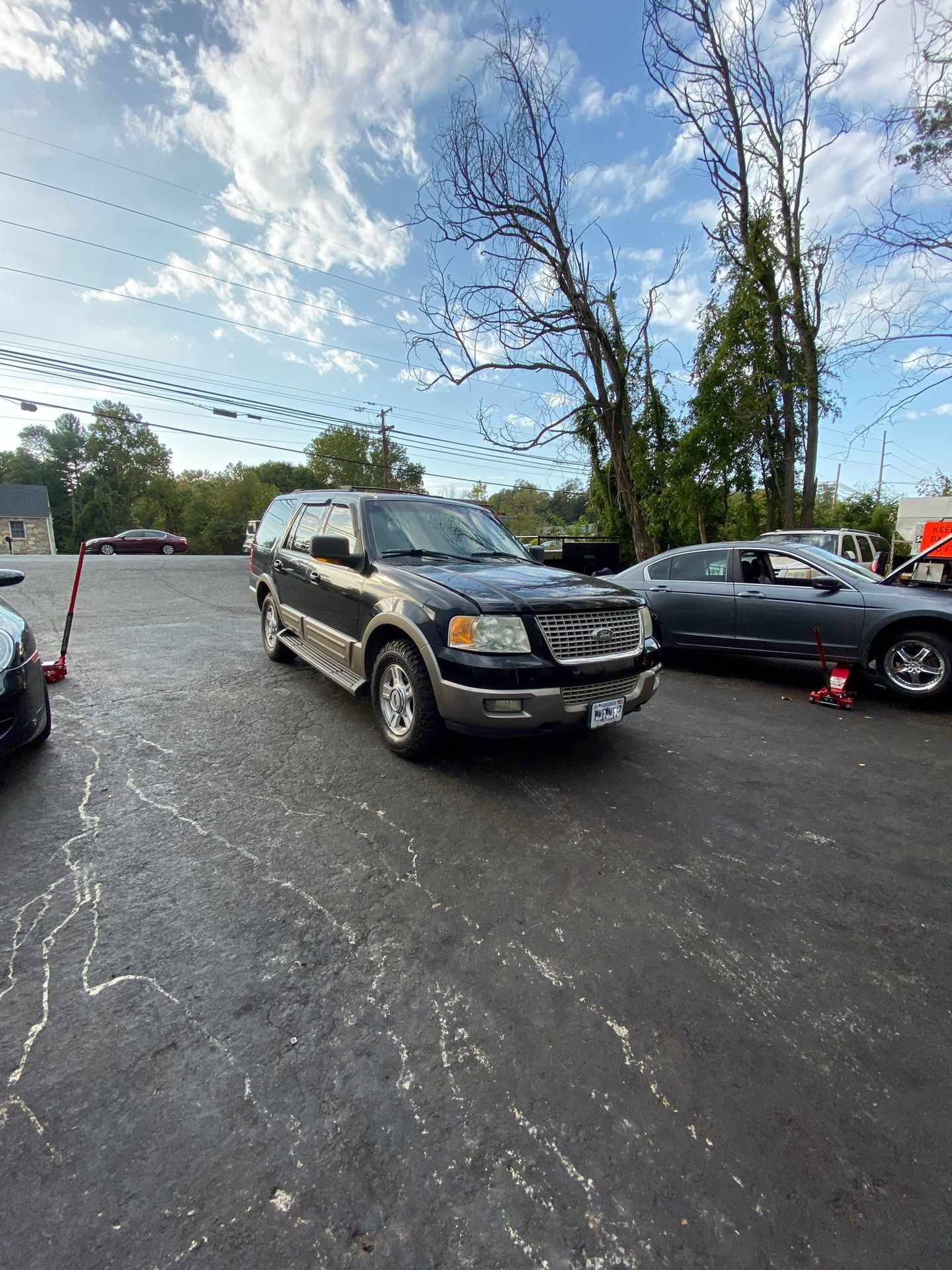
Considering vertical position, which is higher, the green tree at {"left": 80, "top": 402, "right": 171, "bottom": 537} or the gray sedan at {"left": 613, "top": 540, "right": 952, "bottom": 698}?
the green tree at {"left": 80, "top": 402, "right": 171, "bottom": 537}

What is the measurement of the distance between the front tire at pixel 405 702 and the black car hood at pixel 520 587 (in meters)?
0.54

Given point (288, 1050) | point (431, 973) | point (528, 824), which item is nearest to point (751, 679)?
point (528, 824)

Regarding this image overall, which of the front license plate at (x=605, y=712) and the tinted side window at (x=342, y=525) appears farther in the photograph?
the tinted side window at (x=342, y=525)

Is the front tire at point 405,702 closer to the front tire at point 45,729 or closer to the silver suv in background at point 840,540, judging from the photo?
the front tire at point 45,729

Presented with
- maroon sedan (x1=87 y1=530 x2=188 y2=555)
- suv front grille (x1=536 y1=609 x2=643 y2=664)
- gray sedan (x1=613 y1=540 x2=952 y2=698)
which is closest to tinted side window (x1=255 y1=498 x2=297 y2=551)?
suv front grille (x1=536 y1=609 x2=643 y2=664)

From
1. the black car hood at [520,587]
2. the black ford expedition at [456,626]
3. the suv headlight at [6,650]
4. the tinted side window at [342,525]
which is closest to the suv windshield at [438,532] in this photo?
the black ford expedition at [456,626]

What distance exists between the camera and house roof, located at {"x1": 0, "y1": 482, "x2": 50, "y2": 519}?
45.9 m

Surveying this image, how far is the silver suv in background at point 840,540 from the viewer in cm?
1125

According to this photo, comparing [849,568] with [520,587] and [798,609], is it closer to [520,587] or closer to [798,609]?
[798,609]

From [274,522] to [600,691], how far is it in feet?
15.0

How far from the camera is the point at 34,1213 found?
4.13ft

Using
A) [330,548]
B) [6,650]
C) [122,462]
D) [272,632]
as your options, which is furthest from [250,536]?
[122,462]

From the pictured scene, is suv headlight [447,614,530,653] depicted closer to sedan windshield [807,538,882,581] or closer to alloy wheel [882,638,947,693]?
alloy wheel [882,638,947,693]

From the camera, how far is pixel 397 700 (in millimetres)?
3822
